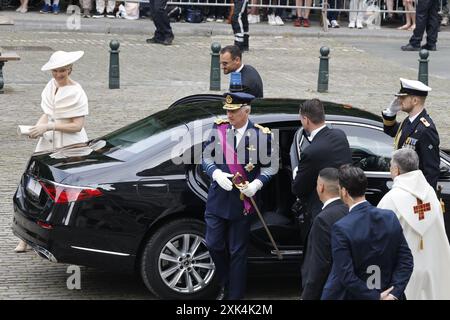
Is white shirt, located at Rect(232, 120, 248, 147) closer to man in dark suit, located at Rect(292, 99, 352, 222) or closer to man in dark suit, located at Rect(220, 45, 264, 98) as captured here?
man in dark suit, located at Rect(292, 99, 352, 222)

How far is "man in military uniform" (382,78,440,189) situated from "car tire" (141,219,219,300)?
71.0 inches

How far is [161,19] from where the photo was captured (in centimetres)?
2358

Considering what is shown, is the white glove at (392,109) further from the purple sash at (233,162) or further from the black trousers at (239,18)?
the black trousers at (239,18)

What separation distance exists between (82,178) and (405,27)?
66.3 feet

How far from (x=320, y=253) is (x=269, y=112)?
278cm

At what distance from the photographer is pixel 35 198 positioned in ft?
29.4

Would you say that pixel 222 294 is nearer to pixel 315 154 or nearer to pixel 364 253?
pixel 315 154

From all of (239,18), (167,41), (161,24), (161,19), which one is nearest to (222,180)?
(239,18)

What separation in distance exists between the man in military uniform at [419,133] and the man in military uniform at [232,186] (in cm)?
114

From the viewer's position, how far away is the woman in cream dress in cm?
1001

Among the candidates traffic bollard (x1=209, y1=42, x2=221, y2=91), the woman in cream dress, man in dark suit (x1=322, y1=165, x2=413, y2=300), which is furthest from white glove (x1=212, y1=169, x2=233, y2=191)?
traffic bollard (x1=209, y1=42, x2=221, y2=91)

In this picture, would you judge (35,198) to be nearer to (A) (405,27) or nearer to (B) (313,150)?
(B) (313,150)

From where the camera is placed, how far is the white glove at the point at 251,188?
8.27 m
